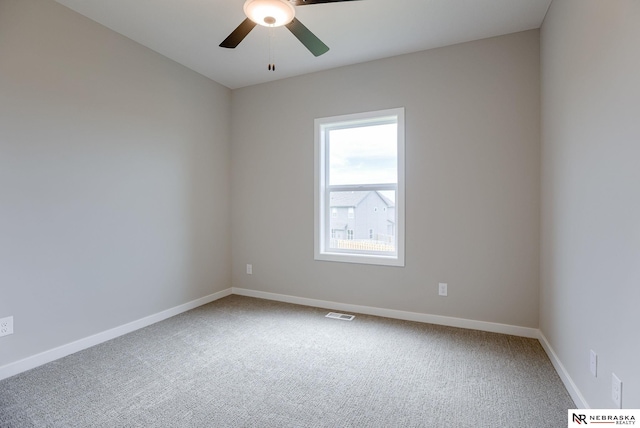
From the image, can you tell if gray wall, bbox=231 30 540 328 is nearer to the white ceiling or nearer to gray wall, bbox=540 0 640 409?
the white ceiling

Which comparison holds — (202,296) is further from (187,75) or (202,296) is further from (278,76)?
(278,76)

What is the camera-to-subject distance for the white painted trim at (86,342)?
2.21 metres

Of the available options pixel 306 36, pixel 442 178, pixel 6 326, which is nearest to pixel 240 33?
pixel 306 36

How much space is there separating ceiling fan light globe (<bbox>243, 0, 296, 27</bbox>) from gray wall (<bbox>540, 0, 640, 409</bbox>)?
5.29ft

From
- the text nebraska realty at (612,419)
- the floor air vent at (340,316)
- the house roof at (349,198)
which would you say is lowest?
the floor air vent at (340,316)

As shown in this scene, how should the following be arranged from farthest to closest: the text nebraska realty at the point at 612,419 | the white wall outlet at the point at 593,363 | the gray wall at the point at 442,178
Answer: the gray wall at the point at 442,178, the white wall outlet at the point at 593,363, the text nebraska realty at the point at 612,419

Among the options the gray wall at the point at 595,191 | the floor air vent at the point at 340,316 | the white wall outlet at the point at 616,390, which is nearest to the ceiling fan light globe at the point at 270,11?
the gray wall at the point at 595,191

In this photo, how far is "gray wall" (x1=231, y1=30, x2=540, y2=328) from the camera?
2838 mm

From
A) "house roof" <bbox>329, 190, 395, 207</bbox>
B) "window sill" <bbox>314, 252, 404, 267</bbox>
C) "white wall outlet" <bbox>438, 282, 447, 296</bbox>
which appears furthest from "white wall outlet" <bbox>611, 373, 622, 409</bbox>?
"house roof" <bbox>329, 190, 395, 207</bbox>

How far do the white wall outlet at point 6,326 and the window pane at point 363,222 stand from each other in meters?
2.81

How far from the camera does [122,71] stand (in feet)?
9.53

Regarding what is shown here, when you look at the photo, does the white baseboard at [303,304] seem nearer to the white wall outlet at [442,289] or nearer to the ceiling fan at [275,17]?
the white wall outlet at [442,289]

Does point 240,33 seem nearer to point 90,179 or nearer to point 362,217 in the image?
point 90,179

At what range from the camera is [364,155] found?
3592 mm
